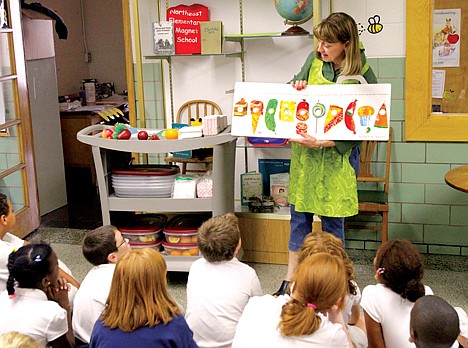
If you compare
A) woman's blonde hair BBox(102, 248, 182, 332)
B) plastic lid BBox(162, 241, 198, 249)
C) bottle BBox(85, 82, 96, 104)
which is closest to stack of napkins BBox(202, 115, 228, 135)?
plastic lid BBox(162, 241, 198, 249)

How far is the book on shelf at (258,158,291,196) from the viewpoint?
4.30 meters

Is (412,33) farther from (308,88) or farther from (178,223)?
(178,223)

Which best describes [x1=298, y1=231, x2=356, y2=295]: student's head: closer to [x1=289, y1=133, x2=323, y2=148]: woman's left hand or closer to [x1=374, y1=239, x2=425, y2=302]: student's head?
[x1=374, y1=239, x2=425, y2=302]: student's head

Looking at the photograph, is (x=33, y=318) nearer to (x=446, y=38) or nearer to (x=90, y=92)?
(x=446, y=38)

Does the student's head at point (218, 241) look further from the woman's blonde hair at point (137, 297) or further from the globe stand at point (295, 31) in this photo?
the globe stand at point (295, 31)

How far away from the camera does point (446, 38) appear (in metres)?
4.07

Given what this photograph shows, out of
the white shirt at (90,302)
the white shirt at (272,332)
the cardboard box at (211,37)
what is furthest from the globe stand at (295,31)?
the white shirt at (272,332)

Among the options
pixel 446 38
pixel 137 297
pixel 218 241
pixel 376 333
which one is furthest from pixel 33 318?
pixel 446 38

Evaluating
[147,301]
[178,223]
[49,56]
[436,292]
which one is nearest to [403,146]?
[436,292]

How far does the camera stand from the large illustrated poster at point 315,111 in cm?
329

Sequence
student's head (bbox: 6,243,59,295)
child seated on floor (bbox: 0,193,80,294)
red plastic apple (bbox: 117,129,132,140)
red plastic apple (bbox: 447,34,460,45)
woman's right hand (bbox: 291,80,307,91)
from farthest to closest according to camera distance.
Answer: red plastic apple (bbox: 447,34,460,45) → red plastic apple (bbox: 117,129,132,140) → woman's right hand (bbox: 291,80,307,91) → child seated on floor (bbox: 0,193,80,294) → student's head (bbox: 6,243,59,295)

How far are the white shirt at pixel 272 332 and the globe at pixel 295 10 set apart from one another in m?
2.31

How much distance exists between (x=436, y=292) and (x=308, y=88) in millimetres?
1368

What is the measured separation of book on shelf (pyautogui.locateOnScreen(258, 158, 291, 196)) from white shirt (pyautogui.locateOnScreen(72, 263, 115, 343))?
195cm
